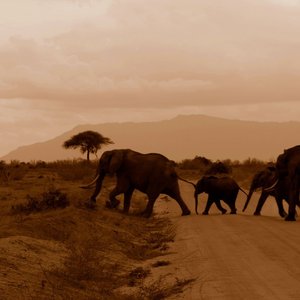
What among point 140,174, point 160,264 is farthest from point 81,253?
point 140,174

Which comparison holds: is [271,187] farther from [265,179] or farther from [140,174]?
[140,174]

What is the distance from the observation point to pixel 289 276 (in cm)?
1077

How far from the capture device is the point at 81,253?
13438mm

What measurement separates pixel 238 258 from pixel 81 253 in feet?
9.06

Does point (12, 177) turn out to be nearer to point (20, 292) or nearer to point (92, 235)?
point (92, 235)

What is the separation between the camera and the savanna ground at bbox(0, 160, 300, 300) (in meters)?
10.0

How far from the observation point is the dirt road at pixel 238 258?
32.4ft

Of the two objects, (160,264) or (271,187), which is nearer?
(160,264)

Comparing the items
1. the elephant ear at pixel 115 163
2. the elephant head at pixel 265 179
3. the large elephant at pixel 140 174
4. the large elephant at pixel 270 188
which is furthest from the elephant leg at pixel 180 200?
the elephant head at pixel 265 179

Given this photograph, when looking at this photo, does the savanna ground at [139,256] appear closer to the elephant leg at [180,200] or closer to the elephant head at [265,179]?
the elephant leg at [180,200]

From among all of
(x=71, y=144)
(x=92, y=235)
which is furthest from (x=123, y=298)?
(x=71, y=144)

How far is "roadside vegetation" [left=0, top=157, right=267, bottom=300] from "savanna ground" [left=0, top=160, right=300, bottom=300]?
0.06ft

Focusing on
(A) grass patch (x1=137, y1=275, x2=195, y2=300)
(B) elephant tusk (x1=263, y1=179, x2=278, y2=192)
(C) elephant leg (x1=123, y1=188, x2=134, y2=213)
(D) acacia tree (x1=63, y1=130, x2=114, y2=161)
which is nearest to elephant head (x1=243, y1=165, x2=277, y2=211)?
(B) elephant tusk (x1=263, y1=179, x2=278, y2=192)

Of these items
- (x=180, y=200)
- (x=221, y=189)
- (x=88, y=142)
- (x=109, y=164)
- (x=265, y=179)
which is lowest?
(x=180, y=200)
